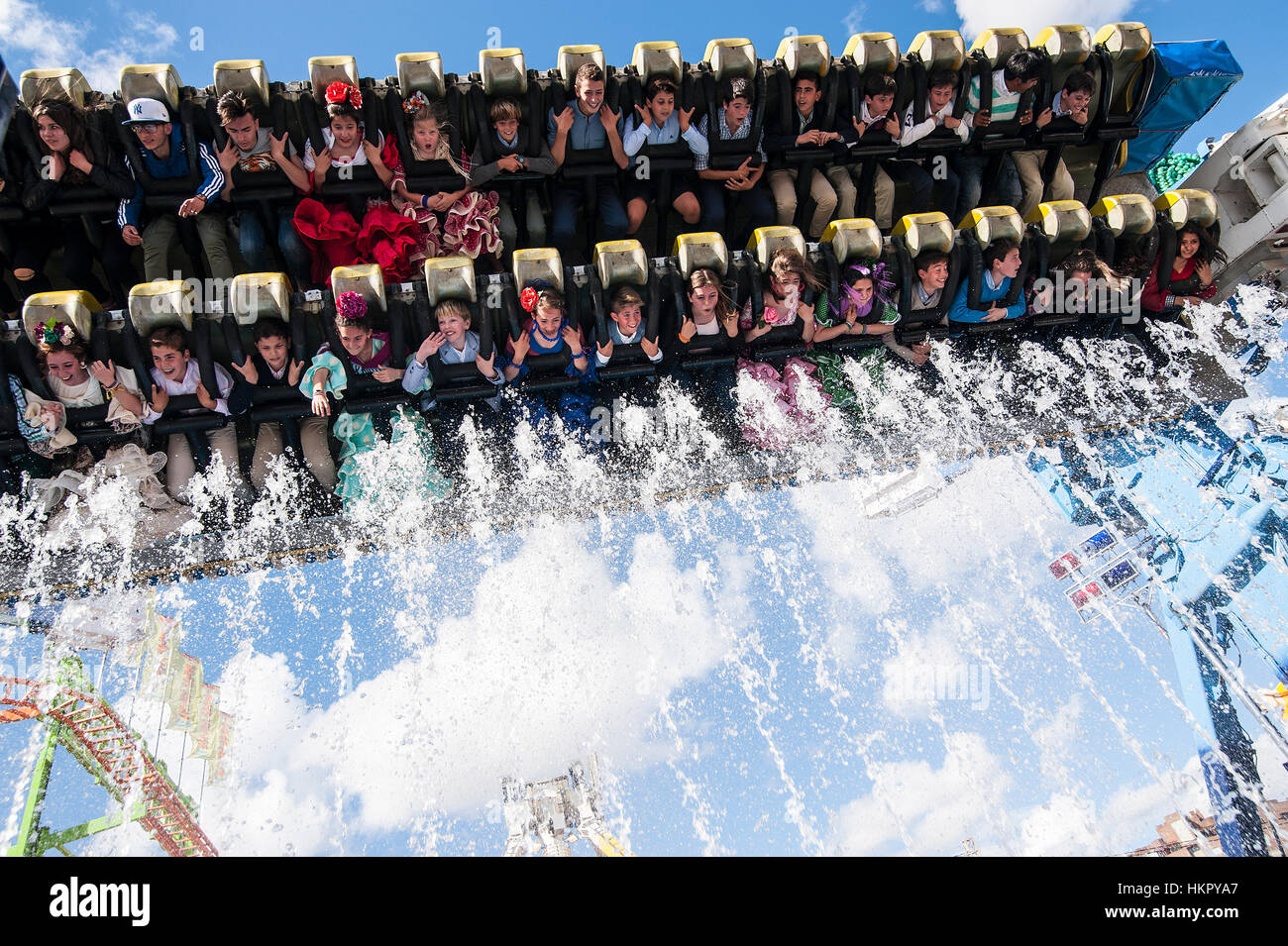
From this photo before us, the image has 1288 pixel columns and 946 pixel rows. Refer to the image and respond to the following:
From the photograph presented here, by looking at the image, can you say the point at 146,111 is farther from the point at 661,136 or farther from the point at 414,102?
the point at 661,136

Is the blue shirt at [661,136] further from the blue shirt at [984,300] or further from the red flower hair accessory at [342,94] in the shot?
the blue shirt at [984,300]

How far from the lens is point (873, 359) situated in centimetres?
553

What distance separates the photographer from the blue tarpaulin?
608cm

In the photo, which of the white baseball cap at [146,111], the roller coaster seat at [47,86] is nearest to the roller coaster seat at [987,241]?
the white baseball cap at [146,111]

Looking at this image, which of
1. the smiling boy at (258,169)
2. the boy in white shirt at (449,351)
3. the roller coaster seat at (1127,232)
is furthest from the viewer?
the roller coaster seat at (1127,232)

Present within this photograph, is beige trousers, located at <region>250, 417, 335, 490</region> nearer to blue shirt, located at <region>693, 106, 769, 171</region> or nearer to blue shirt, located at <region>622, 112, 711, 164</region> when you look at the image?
blue shirt, located at <region>622, 112, 711, 164</region>

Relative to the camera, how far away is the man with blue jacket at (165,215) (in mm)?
4734

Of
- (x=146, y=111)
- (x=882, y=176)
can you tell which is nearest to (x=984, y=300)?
(x=882, y=176)

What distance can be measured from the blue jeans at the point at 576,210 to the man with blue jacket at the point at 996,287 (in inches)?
91.2
